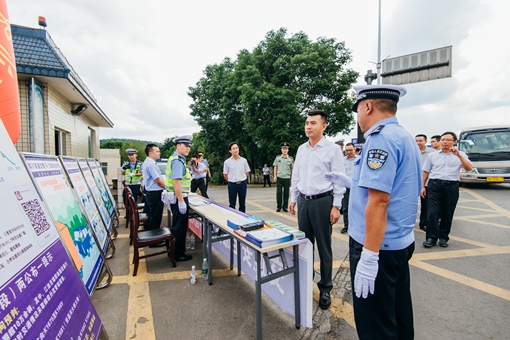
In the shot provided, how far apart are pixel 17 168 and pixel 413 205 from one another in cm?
272

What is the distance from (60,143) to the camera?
23.2ft

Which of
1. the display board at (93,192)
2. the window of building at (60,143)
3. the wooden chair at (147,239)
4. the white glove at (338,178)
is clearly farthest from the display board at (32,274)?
the window of building at (60,143)

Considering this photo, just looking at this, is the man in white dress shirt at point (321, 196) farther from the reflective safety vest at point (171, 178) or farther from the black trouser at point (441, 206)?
the black trouser at point (441, 206)

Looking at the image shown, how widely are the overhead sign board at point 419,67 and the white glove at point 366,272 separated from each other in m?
11.7

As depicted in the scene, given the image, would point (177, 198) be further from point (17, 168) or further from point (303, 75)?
point (303, 75)

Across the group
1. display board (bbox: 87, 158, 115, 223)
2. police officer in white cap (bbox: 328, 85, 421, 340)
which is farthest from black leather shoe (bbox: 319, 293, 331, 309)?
display board (bbox: 87, 158, 115, 223)

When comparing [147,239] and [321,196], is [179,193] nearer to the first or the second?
[147,239]

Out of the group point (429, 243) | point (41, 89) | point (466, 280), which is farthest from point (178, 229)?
point (41, 89)

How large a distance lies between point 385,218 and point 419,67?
11.7 metres

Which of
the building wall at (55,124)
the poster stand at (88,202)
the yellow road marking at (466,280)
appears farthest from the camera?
the building wall at (55,124)

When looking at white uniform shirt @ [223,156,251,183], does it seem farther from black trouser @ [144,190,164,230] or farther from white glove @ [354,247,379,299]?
white glove @ [354,247,379,299]

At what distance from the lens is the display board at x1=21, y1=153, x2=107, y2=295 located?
2.59 meters

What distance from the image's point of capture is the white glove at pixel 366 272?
1542 millimetres

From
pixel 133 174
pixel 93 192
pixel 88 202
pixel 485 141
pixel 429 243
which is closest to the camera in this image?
pixel 88 202
